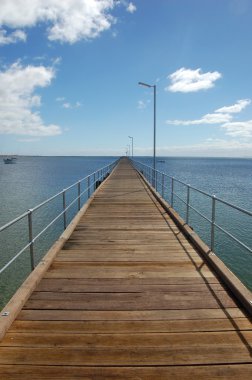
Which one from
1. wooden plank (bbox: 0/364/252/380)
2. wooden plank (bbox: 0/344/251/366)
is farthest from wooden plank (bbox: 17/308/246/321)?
wooden plank (bbox: 0/364/252/380)

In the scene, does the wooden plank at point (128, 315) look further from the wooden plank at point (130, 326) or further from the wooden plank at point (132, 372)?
the wooden plank at point (132, 372)

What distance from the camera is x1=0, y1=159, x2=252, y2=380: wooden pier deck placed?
109 inches

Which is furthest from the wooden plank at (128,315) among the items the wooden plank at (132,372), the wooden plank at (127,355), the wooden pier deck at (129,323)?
the wooden plank at (132,372)

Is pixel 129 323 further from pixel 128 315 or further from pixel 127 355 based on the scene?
pixel 127 355

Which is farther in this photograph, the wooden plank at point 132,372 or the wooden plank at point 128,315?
the wooden plank at point 128,315

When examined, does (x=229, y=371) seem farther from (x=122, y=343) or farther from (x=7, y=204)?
(x=7, y=204)

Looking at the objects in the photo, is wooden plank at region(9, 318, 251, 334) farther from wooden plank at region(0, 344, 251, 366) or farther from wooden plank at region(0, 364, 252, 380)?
wooden plank at region(0, 364, 252, 380)

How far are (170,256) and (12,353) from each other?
3317mm

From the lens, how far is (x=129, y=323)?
136 inches

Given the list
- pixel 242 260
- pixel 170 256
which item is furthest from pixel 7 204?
pixel 170 256

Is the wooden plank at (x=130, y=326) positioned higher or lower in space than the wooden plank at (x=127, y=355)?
higher

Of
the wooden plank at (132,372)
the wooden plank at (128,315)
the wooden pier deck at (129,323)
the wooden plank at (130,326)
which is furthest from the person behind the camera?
the wooden plank at (128,315)

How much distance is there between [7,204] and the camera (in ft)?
88.9

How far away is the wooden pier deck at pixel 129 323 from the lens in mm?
2768
